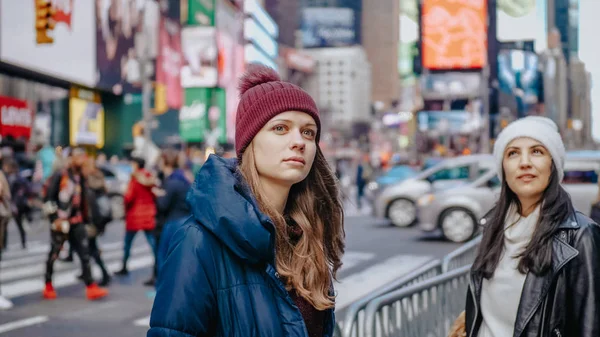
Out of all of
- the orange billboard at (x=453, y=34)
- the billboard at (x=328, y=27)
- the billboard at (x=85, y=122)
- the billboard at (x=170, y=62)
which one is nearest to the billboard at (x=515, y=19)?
the orange billboard at (x=453, y=34)

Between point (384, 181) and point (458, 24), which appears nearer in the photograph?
point (384, 181)

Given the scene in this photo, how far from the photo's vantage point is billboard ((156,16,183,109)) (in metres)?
49.8

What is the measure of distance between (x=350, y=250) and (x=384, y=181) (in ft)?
32.6

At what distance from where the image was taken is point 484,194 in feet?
49.0

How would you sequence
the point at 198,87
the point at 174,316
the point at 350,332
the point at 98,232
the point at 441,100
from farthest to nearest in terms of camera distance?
the point at 441,100
the point at 198,87
the point at 98,232
the point at 350,332
the point at 174,316

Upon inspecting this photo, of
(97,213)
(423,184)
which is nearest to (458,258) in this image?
(97,213)

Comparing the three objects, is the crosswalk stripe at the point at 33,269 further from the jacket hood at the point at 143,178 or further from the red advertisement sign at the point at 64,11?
the red advertisement sign at the point at 64,11

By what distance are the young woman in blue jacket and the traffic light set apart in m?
13.4

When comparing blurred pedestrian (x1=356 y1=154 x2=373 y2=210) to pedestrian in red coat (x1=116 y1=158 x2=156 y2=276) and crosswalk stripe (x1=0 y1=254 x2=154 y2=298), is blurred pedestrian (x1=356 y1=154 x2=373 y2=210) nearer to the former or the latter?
crosswalk stripe (x1=0 y1=254 x2=154 y2=298)

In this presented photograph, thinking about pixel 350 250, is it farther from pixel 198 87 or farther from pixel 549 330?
pixel 198 87

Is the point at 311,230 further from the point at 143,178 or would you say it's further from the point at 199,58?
the point at 199,58

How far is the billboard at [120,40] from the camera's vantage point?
33750mm

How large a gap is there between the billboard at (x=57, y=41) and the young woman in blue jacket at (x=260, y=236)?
56.7 feet

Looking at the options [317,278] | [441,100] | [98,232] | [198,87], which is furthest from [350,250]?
[441,100]
